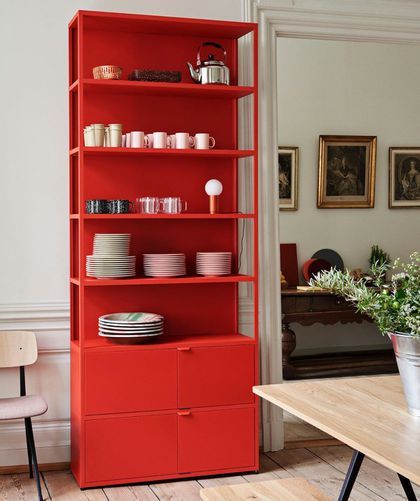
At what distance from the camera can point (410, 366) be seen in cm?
234

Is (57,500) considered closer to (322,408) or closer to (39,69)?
(322,408)

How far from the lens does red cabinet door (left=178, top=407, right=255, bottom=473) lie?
4.13m

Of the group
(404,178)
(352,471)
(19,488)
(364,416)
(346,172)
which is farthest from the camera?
(404,178)

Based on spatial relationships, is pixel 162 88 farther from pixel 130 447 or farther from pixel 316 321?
pixel 316 321

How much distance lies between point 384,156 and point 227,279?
11.3ft

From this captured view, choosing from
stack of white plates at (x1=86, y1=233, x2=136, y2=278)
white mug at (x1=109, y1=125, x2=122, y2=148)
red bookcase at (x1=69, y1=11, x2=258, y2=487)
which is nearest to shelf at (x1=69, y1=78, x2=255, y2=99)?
red bookcase at (x1=69, y1=11, x2=258, y2=487)

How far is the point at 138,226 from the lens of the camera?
441 centimetres

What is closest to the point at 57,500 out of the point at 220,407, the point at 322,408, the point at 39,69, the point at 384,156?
the point at 220,407

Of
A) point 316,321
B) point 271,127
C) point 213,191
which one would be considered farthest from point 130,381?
point 316,321

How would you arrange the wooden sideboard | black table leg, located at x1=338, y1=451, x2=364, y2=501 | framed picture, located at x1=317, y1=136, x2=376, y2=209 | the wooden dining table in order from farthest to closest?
framed picture, located at x1=317, y1=136, x2=376, y2=209
the wooden sideboard
black table leg, located at x1=338, y1=451, x2=364, y2=501
the wooden dining table

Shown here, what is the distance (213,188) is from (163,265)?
0.50m

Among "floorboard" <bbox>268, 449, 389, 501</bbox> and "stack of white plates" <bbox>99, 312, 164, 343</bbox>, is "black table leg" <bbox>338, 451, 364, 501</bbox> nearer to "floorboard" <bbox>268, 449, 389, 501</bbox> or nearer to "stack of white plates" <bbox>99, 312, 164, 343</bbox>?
"floorboard" <bbox>268, 449, 389, 501</bbox>

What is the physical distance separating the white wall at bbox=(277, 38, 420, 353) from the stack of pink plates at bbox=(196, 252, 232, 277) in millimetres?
2592

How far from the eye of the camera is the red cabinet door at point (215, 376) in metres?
4.13
